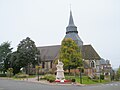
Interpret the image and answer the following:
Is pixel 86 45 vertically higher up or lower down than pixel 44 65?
higher up

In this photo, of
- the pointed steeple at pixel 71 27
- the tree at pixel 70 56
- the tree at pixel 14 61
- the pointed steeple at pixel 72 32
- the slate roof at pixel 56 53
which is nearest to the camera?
the tree at pixel 70 56

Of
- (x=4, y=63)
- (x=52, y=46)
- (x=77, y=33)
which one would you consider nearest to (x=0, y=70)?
(x=4, y=63)

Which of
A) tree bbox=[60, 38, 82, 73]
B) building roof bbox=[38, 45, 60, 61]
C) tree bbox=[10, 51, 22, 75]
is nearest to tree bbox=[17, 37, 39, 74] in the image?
tree bbox=[10, 51, 22, 75]

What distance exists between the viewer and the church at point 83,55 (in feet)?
232

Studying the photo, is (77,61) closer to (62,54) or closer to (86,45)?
(62,54)

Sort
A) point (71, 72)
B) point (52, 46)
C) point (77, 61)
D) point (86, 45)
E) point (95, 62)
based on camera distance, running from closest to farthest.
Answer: point (77, 61)
point (71, 72)
point (95, 62)
point (86, 45)
point (52, 46)

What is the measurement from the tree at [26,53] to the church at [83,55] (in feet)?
48.4

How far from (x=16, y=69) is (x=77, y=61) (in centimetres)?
1906

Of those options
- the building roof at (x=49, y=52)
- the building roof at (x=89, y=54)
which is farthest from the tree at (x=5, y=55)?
the building roof at (x=89, y=54)

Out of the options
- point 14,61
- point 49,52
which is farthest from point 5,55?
point 49,52

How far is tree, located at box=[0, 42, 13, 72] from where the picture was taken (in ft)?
222

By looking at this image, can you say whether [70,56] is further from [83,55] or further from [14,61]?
[14,61]

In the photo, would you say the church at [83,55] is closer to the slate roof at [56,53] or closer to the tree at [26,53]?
the slate roof at [56,53]

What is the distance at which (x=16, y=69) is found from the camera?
6619 cm
